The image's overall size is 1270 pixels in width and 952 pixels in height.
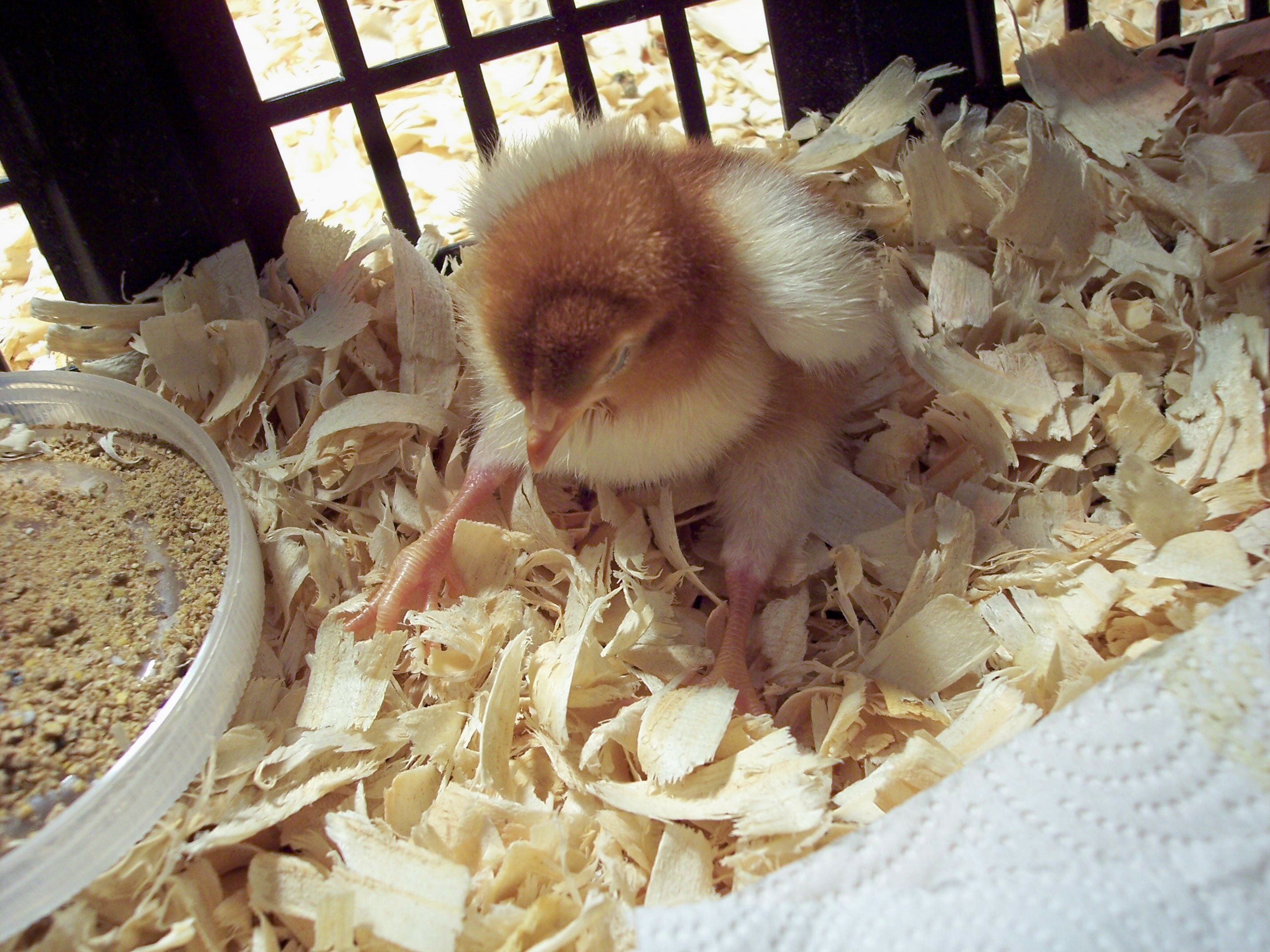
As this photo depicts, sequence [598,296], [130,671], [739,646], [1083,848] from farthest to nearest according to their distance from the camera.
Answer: [739,646] < [130,671] < [598,296] < [1083,848]

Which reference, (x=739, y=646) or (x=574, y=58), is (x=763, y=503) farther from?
(x=574, y=58)

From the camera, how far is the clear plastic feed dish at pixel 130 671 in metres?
0.90

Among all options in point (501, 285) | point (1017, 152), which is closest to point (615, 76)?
point (1017, 152)

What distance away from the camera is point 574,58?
5.14ft

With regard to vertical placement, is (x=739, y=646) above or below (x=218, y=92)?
below

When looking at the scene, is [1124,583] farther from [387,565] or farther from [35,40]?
[35,40]

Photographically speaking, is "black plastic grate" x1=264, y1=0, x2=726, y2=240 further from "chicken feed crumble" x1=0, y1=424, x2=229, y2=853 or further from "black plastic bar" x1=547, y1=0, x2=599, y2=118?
"chicken feed crumble" x1=0, y1=424, x2=229, y2=853

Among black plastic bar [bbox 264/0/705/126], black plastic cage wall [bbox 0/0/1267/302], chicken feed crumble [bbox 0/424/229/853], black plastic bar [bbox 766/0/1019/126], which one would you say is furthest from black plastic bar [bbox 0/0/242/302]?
black plastic bar [bbox 766/0/1019/126]

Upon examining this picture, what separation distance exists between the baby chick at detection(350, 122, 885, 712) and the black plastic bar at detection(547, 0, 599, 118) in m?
0.28

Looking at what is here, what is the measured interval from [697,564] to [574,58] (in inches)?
36.1

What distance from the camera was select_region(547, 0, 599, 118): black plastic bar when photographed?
151 centimetres

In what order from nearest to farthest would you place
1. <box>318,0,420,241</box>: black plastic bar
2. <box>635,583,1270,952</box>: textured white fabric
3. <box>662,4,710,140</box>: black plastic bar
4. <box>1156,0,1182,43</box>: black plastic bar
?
<box>635,583,1270,952</box>: textured white fabric, <box>318,0,420,241</box>: black plastic bar, <box>662,4,710,140</box>: black plastic bar, <box>1156,0,1182,43</box>: black plastic bar

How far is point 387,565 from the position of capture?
1346 millimetres

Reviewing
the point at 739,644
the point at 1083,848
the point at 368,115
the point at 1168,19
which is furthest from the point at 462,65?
the point at 1083,848
